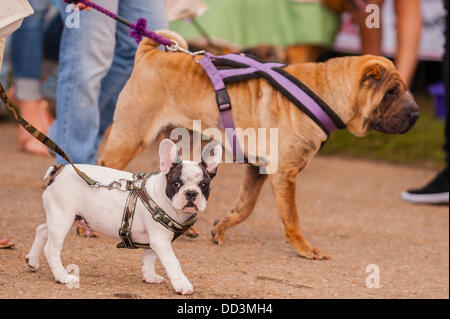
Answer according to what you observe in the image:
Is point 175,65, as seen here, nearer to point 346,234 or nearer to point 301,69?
point 301,69

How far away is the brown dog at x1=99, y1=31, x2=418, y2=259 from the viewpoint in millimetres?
3766

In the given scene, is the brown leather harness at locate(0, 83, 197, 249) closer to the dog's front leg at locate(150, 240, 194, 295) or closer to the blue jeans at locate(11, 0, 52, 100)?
the dog's front leg at locate(150, 240, 194, 295)

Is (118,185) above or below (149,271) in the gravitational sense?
above

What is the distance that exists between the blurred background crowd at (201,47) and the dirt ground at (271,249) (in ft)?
1.46

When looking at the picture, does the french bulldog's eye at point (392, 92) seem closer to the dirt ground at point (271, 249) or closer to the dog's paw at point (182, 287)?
the dirt ground at point (271, 249)

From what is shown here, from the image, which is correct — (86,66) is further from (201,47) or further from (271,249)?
(201,47)

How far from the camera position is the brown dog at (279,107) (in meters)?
3.77

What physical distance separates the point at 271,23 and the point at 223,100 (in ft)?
13.6

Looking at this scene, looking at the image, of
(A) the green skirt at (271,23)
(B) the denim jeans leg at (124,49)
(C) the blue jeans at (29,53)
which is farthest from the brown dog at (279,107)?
(A) the green skirt at (271,23)

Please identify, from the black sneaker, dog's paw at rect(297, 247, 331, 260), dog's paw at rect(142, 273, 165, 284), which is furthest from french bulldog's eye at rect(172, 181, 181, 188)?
the black sneaker

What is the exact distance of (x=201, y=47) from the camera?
753 centimetres

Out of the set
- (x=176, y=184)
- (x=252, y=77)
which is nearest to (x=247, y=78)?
(x=252, y=77)

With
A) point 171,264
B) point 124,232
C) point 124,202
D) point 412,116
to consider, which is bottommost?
point 171,264

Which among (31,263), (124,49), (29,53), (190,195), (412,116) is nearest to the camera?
(190,195)
